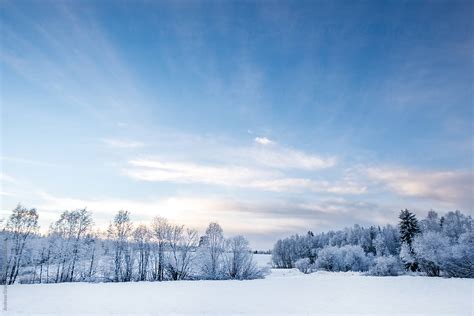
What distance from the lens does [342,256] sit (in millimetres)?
87688

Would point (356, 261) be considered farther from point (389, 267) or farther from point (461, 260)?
point (461, 260)

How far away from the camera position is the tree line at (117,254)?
161 ft

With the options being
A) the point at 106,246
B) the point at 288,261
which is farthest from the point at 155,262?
the point at 288,261

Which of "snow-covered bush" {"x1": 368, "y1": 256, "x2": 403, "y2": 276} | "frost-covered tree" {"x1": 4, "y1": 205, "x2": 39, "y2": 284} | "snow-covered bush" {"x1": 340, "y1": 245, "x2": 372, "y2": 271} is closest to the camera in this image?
"frost-covered tree" {"x1": 4, "y1": 205, "x2": 39, "y2": 284}

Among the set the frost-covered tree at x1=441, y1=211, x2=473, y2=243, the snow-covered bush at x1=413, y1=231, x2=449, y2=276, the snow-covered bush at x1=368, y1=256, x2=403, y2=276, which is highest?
the frost-covered tree at x1=441, y1=211, x2=473, y2=243

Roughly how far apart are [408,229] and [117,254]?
5055 centimetres

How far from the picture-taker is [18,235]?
161 feet

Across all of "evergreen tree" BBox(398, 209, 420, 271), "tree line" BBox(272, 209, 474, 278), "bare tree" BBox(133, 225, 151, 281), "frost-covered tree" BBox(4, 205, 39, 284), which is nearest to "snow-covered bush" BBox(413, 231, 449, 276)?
"tree line" BBox(272, 209, 474, 278)

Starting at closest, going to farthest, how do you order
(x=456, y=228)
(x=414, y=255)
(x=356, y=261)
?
1. (x=414, y=255)
2. (x=456, y=228)
3. (x=356, y=261)

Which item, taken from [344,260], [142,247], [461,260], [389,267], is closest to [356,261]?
[344,260]

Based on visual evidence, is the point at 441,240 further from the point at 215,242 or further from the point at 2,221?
the point at 2,221

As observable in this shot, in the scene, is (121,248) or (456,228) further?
(456,228)

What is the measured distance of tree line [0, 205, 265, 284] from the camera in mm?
49125

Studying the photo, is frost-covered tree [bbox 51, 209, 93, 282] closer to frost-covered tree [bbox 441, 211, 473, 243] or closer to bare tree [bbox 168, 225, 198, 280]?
bare tree [bbox 168, 225, 198, 280]
